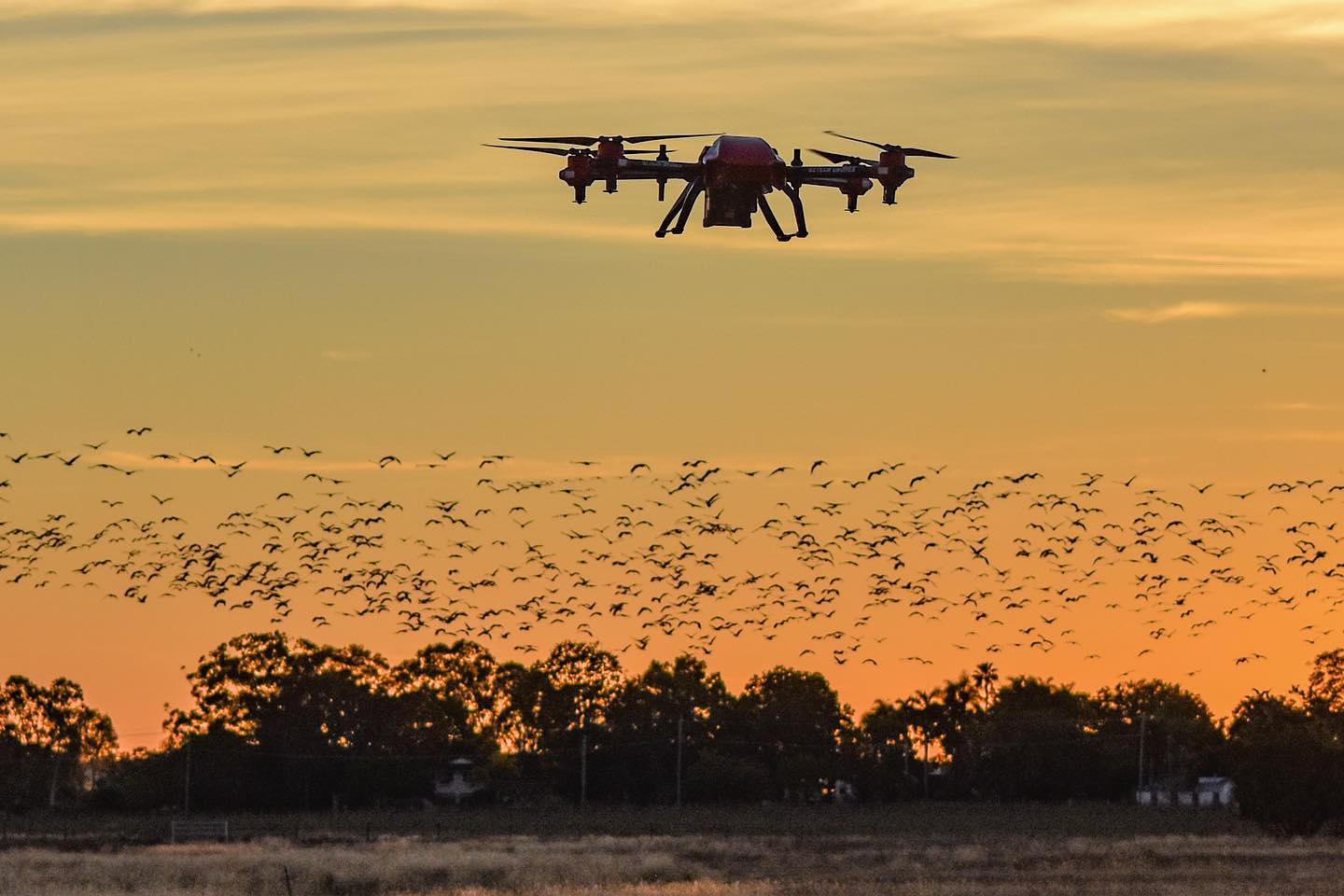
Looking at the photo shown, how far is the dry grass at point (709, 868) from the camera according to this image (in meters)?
81.6

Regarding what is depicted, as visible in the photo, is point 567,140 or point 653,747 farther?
point 653,747

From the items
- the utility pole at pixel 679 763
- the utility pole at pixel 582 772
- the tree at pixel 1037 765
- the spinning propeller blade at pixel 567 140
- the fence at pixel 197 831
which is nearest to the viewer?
the spinning propeller blade at pixel 567 140

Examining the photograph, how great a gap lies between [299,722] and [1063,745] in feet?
186

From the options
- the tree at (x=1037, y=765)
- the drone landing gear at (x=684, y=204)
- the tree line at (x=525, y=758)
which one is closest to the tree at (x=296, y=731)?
the tree line at (x=525, y=758)

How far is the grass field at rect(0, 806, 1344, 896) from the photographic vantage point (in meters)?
82.8

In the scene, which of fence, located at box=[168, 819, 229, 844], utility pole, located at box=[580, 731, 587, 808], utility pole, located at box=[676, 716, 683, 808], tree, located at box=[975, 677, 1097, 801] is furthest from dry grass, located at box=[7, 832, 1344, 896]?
tree, located at box=[975, 677, 1097, 801]

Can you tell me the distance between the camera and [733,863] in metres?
102

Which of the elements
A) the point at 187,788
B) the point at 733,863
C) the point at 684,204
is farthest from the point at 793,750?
the point at 684,204

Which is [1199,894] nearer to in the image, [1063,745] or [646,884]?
[646,884]

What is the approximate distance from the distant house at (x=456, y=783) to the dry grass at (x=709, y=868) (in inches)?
2649

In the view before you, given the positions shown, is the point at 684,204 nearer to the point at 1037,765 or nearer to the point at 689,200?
the point at 689,200

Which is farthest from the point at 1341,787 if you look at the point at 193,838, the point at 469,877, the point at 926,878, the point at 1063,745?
the point at 1063,745

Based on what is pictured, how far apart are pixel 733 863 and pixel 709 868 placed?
365 centimetres

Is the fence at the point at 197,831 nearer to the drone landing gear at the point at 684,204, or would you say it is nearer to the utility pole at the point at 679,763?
the utility pole at the point at 679,763
